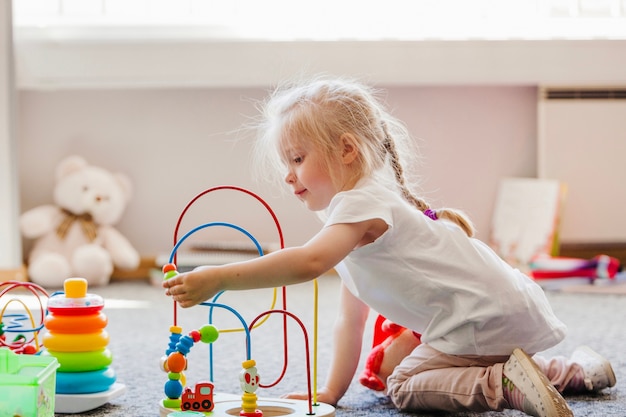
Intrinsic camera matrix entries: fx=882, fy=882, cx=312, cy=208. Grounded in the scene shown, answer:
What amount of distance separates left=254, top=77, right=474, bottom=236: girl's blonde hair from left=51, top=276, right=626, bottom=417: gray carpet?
31 cm

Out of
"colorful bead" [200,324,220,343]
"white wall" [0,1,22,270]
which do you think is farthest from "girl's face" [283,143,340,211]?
"white wall" [0,1,22,270]

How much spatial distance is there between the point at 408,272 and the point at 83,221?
58.0 inches

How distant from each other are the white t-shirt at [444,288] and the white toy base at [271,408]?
6.7 inches

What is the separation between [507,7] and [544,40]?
0.13m

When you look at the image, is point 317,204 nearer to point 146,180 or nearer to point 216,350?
point 216,350

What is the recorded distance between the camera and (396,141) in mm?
1143

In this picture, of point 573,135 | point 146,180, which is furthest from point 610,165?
point 146,180

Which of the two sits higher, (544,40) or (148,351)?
(544,40)

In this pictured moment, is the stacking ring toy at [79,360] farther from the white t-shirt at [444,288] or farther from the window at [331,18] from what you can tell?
the window at [331,18]

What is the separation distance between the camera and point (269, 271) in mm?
887

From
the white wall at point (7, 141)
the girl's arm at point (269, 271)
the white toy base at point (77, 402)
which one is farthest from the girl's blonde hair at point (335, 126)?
the white wall at point (7, 141)

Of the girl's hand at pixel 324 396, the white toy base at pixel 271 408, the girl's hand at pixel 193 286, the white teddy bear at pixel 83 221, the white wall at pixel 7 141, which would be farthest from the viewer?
the white teddy bear at pixel 83 221

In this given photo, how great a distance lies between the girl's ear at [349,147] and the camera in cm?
107

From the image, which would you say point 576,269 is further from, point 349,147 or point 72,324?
point 72,324
